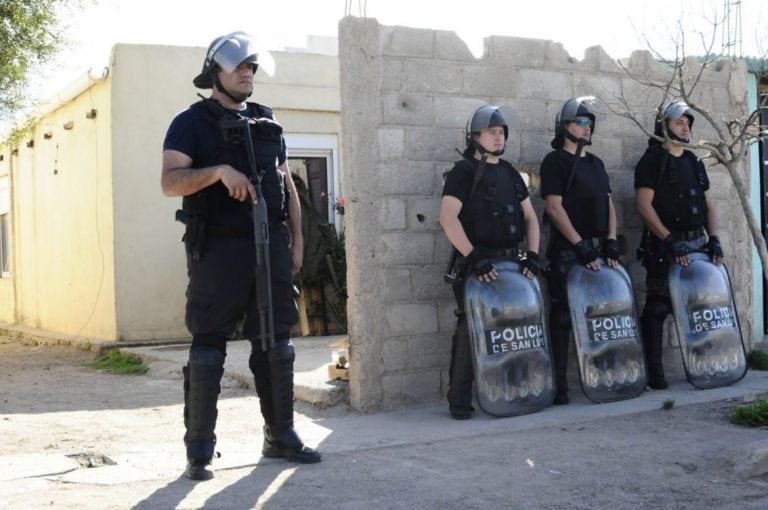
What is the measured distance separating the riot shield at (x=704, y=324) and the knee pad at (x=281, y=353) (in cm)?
330

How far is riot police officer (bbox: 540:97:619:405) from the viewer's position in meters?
6.62

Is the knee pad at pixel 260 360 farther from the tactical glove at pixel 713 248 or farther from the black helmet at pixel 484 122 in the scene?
the tactical glove at pixel 713 248

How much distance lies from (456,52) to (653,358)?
103 inches

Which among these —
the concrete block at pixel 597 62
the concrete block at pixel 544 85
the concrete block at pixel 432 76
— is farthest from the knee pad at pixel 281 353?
the concrete block at pixel 597 62

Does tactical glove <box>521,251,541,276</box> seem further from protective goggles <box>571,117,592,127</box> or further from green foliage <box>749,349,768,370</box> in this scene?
green foliage <box>749,349,768,370</box>

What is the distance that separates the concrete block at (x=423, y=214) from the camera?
656 centimetres

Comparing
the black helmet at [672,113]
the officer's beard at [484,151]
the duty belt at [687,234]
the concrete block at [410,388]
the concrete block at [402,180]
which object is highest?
the black helmet at [672,113]

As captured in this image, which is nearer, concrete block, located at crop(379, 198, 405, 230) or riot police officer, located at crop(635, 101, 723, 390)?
concrete block, located at crop(379, 198, 405, 230)

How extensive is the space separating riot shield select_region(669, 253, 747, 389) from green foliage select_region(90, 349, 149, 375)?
5.08 meters

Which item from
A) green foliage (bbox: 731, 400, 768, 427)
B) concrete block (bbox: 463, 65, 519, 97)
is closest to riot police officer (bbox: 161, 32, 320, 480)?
concrete block (bbox: 463, 65, 519, 97)

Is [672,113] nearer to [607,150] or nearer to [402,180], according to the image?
[607,150]

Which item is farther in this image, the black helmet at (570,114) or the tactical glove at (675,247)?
the tactical glove at (675,247)

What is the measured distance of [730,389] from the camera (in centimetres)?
691

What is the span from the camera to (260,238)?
14.9 ft
